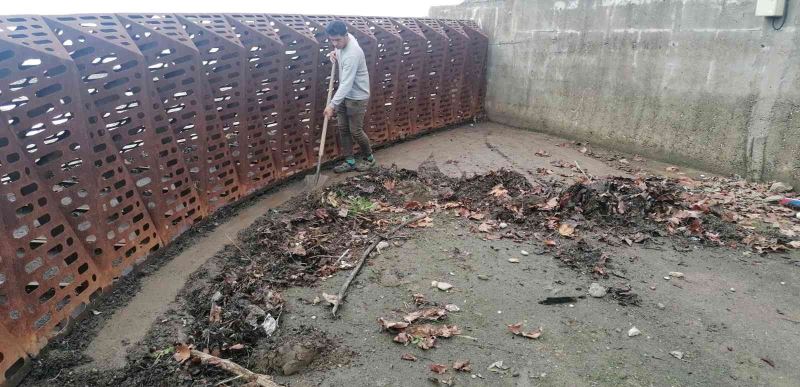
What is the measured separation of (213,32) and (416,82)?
165 inches

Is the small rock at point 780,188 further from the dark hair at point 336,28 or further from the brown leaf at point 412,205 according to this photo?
the dark hair at point 336,28

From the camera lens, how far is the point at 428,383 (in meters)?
2.74

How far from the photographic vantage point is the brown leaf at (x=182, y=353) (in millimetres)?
2861

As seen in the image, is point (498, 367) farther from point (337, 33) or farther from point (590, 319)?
point (337, 33)

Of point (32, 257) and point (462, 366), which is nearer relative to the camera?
point (462, 366)

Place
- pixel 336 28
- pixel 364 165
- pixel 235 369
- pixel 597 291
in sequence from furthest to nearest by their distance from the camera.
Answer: pixel 364 165, pixel 336 28, pixel 597 291, pixel 235 369

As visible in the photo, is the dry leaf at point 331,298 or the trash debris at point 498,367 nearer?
the trash debris at point 498,367

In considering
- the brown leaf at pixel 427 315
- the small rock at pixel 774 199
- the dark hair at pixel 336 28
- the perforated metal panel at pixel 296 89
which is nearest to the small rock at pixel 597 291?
A: the brown leaf at pixel 427 315

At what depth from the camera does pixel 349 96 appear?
21.4ft

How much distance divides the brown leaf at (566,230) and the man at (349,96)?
10.2 ft

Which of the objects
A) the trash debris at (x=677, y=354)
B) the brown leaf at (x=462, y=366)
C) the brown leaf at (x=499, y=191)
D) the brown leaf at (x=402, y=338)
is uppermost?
the brown leaf at (x=499, y=191)

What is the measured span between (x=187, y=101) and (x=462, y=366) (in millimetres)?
3591

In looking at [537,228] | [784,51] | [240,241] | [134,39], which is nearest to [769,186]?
[784,51]

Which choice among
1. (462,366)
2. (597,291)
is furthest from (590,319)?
(462,366)
